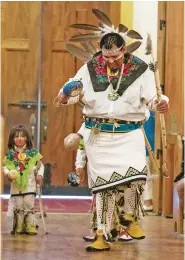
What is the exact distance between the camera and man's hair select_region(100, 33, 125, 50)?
13.9 feet

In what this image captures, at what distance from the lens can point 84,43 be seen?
4625 mm

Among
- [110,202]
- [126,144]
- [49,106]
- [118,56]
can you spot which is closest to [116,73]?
[118,56]

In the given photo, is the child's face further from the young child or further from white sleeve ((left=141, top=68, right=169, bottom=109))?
white sleeve ((left=141, top=68, right=169, bottom=109))

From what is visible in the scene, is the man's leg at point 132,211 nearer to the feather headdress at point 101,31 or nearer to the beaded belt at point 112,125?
Result: the beaded belt at point 112,125

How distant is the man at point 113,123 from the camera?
4.21 metres

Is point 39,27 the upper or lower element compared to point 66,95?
upper

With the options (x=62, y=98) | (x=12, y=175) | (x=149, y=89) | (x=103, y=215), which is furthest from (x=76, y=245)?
(x=149, y=89)

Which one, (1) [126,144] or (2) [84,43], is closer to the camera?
(1) [126,144]

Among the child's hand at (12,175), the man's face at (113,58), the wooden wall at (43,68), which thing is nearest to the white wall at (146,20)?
the wooden wall at (43,68)

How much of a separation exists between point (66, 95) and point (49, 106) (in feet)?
11.5

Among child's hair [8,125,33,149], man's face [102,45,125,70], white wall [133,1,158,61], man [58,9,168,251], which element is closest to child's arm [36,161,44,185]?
child's hair [8,125,33,149]

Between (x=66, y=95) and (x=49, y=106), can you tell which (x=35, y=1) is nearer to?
(x=49, y=106)

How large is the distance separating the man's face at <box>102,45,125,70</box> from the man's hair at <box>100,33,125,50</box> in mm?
24

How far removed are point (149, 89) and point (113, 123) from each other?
0.28 metres
